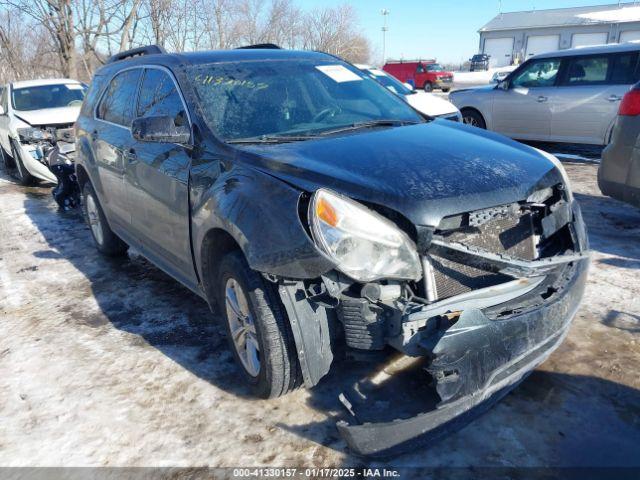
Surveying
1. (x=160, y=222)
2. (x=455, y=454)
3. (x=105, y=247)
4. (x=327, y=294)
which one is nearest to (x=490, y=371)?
(x=455, y=454)

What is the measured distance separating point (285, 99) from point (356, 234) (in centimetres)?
156

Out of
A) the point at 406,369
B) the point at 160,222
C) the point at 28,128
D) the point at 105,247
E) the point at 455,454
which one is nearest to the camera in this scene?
the point at 455,454

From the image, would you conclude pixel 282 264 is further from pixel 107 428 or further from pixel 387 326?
pixel 107 428

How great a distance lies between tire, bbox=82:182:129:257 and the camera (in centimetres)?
514

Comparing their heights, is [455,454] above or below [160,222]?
below

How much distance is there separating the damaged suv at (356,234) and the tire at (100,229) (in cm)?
173

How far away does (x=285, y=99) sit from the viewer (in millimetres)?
3438

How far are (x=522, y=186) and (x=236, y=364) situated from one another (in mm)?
1888

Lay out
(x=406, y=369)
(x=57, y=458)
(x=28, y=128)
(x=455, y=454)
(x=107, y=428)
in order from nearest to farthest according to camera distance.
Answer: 1. (x=455, y=454)
2. (x=57, y=458)
3. (x=107, y=428)
4. (x=406, y=369)
5. (x=28, y=128)

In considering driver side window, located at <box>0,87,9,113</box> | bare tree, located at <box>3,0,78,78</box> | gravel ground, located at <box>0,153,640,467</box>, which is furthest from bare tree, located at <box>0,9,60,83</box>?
gravel ground, located at <box>0,153,640,467</box>

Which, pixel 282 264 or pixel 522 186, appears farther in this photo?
pixel 522 186

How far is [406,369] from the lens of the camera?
119 inches

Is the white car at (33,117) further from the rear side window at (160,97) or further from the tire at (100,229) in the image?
the rear side window at (160,97)

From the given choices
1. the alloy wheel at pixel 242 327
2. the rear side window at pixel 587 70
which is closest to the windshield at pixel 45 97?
the alloy wheel at pixel 242 327
